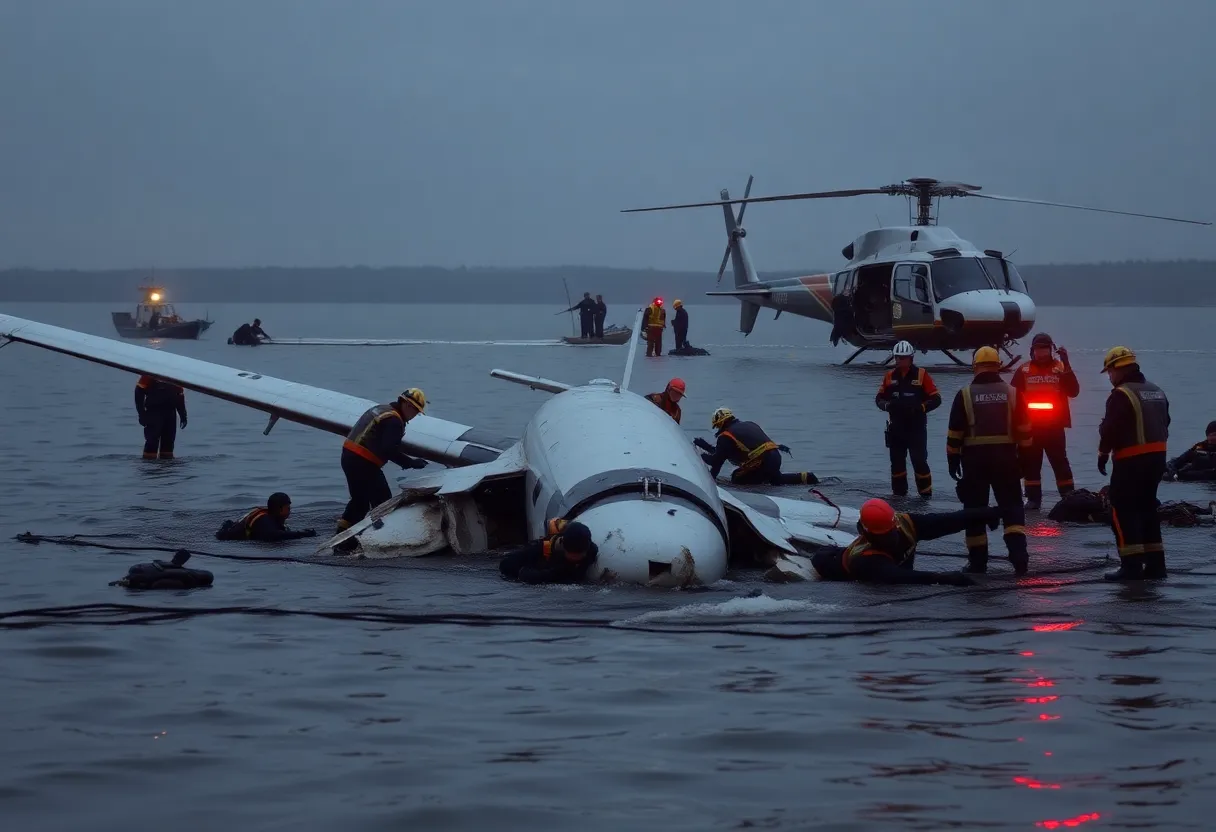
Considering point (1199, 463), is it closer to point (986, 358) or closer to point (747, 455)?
point (747, 455)

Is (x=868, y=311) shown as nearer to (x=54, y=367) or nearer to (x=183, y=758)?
(x=54, y=367)

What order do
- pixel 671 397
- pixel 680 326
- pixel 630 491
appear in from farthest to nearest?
pixel 680 326, pixel 671 397, pixel 630 491

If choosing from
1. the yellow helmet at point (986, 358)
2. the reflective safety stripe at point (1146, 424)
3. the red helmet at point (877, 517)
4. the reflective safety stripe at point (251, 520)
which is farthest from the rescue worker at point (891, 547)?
the reflective safety stripe at point (251, 520)

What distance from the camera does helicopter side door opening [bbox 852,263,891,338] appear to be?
4494 cm

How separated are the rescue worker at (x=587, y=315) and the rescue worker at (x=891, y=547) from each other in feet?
184

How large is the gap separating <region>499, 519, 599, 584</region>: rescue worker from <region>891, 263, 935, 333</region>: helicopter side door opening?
29.2m

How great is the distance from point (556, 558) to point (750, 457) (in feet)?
30.7

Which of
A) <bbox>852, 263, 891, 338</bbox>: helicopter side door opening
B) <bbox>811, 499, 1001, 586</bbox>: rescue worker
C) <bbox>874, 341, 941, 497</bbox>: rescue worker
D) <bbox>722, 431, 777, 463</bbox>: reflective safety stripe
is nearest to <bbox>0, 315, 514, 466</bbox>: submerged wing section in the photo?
<bbox>722, 431, 777, 463</bbox>: reflective safety stripe

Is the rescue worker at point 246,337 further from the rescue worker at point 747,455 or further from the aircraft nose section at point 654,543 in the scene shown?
the aircraft nose section at point 654,543

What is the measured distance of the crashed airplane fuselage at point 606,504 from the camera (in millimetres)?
12750

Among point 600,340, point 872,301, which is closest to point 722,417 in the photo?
point 872,301

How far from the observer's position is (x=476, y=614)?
11.8 m

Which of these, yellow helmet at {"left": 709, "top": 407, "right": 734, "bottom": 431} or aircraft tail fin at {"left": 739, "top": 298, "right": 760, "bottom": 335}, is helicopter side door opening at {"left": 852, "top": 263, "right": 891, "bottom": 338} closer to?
aircraft tail fin at {"left": 739, "top": 298, "right": 760, "bottom": 335}

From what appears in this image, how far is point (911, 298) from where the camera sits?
41656mm
